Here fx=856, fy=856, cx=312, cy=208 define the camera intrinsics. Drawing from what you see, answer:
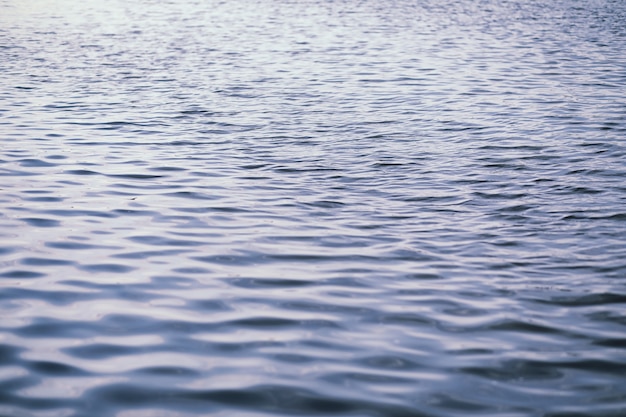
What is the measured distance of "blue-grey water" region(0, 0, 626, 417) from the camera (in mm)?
5781

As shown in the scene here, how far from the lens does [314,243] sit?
894 centimetres

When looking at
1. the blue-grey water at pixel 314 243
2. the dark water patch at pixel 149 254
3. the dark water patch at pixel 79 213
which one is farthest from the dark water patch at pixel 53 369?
the dark water patch at pixel 79 213

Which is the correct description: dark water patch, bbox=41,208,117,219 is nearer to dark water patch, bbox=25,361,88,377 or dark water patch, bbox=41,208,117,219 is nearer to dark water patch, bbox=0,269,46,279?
dark water patch, bbox=0,269,46,279

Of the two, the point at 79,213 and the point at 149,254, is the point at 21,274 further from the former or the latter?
the point at 79,213

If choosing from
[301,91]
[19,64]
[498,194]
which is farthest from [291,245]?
[19,64]

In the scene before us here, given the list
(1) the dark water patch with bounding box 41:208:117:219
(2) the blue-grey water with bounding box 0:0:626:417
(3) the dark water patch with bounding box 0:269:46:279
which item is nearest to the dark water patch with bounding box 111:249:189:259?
(2) the blue-grey water with bounding box 0:0:626:417

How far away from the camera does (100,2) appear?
1736 inches

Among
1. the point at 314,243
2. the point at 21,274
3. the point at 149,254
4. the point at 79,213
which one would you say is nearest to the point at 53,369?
the point at 21,274

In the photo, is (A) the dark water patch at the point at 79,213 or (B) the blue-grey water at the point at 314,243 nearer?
Answer: (B) the blue-grey water at the point at 314,243

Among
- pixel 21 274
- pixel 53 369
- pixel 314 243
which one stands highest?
pixel 53 369

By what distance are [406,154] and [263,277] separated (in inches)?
239

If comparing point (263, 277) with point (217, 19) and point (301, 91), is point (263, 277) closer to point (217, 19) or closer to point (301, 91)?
point (301, 91)

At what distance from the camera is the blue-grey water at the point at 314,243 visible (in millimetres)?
5781

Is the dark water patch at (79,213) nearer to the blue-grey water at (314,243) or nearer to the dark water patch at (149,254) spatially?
the blue-grey water at (314,243)
